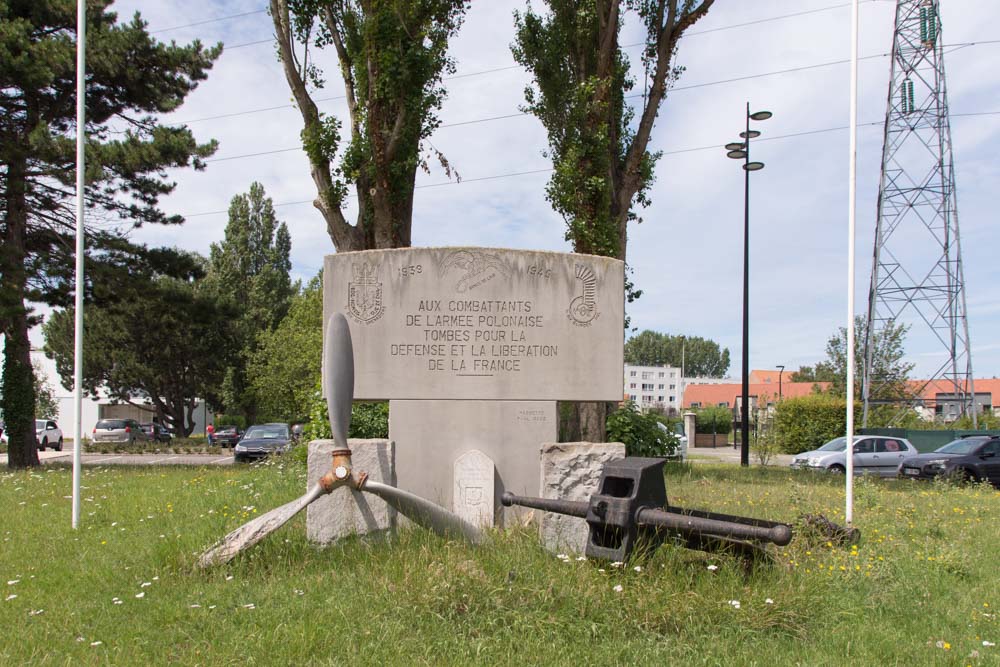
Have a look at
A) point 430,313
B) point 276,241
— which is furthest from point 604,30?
point 276,241

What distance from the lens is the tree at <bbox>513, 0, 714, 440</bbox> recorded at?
14.8 meters

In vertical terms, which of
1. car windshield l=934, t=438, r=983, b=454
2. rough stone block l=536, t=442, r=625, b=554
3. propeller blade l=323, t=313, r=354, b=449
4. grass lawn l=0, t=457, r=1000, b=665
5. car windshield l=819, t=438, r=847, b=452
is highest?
propeller blade l=323, t=313, r=354, b=449

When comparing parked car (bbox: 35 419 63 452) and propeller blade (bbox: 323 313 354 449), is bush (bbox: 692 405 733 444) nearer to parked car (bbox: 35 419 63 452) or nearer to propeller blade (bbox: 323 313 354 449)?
parked car (bbox: 35 419 63 452)

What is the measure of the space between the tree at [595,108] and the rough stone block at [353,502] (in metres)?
8.31

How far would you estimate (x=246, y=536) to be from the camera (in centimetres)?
554

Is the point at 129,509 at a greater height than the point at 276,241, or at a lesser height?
lesser

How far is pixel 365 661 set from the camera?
395 cm

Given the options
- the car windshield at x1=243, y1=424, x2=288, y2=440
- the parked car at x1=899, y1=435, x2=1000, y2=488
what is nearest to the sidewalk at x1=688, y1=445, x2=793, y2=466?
the parked car at x1=899, y1=435, x2=1000, y2=488

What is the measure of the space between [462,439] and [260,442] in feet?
58.7

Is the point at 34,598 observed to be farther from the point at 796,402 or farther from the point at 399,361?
the point at 796,402

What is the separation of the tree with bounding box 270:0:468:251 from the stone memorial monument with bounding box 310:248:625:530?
6288mm

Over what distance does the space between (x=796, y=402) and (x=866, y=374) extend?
5084 mm

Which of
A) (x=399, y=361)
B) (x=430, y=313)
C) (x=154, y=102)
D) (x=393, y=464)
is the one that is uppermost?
(x=154, y=102)

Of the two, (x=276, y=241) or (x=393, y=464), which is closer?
(x=393, y=464)
